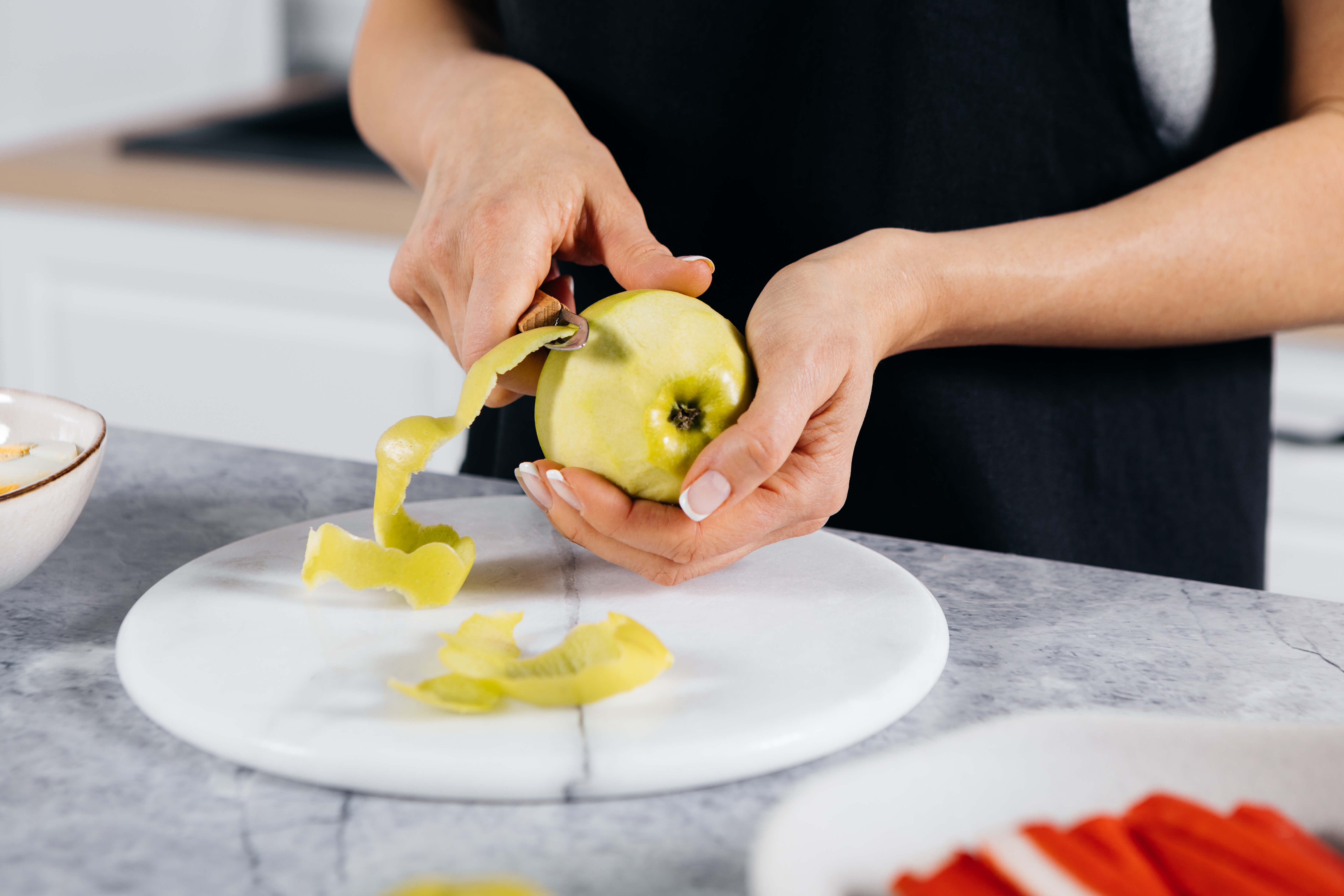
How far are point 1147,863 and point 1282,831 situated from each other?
0.17 ft

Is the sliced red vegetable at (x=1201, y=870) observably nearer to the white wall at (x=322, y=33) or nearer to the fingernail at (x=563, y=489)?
the fingernail at (x=563, y=489)

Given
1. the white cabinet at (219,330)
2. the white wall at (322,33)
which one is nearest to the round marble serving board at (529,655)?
the white cabinet at (219,330)

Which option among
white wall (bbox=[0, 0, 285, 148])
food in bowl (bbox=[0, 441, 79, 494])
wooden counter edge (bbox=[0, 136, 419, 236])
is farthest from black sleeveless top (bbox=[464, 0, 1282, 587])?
white wall (bbox=[0, 0, 285, 148])

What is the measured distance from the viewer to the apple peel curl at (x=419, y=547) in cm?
68

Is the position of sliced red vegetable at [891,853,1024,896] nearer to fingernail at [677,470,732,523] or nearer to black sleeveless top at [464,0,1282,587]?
fingernail at [677,470,732,523]

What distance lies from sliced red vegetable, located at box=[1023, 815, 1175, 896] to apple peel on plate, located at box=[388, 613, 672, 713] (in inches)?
8.4

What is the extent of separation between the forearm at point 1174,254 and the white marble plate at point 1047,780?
1.39 feet

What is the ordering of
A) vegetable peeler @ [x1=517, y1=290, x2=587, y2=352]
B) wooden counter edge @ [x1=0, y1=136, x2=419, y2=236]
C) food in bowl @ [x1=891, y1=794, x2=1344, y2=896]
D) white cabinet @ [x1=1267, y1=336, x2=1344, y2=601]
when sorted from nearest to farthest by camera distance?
food in bowl @ [x1=891, y1=794, x2=1344, y2=896] → vegetable peeler @ [x1=517, y1=290, x2=587, y2=352] → white cabinet @ [x1=1267, y1=336, x2=1344, y2=601] → wooden counter edge @ [x1=0, y1=136, x2=419, y2=236]

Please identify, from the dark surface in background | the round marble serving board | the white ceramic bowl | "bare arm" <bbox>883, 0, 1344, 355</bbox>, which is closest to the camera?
the round marble serving board

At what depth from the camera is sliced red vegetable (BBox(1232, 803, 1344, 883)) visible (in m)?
0.41

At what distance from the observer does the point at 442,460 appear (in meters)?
2.19

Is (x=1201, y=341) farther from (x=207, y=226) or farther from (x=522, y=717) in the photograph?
(x=207, y=226)

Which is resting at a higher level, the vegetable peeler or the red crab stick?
the vegetable peeler

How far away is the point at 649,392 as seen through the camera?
69cm
